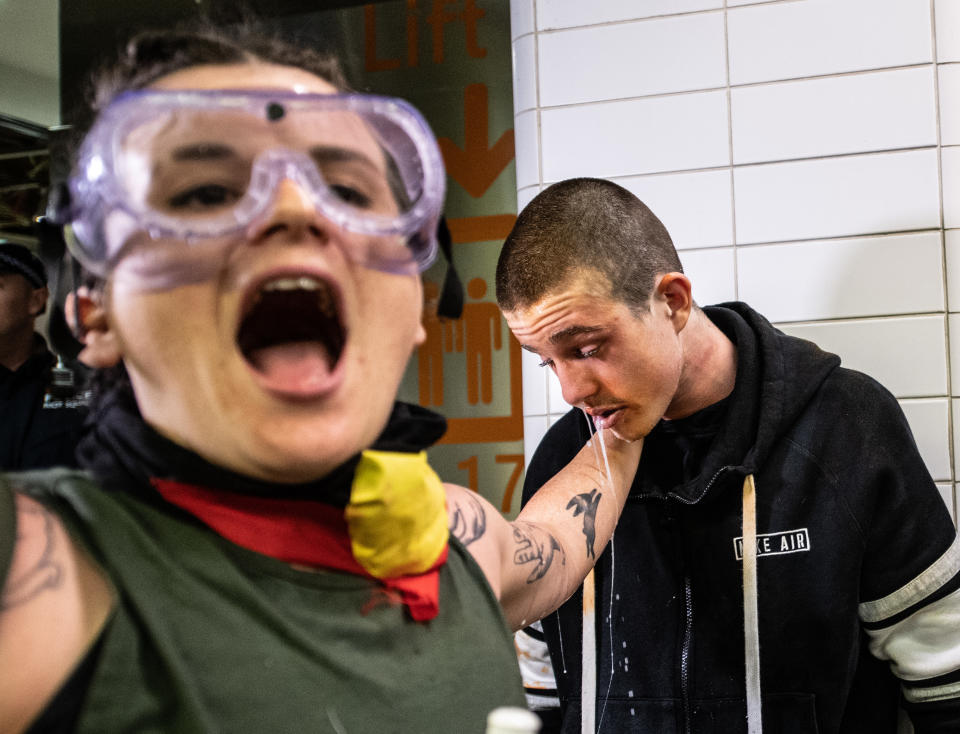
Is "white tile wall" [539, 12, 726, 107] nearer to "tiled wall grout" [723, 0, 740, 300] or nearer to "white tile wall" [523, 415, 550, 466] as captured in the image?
"tiled wall grout" [723, 0, 740, 300]

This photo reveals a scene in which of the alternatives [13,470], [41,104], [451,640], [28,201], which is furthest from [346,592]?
[41,104]

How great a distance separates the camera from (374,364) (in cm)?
58

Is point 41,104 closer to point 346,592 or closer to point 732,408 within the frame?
point 346,592

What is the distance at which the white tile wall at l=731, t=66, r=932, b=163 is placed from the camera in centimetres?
188

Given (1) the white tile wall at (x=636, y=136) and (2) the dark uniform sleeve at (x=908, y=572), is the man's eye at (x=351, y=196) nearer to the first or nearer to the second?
(2) the dark uniform sleeve at (x=908, y=572)

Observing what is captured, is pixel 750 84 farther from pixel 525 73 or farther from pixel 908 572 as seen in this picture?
pixel 908 572

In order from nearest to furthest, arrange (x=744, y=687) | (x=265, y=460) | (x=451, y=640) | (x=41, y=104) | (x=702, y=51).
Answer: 1. (x=265, y=460)
2. (x=451, y=640)
3. (x=41, y=104)
4. (x=744, y=687)
5. (x=702, y=51)

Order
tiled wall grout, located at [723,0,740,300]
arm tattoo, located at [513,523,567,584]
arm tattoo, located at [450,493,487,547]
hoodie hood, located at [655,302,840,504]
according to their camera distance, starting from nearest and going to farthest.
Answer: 1. arm tattoo, located at [450,493,487,547]
2. arm tattoo, located at [513,523,567,584]
3. hoodie hood, located at [655,302,840,504]
4. tiled wall grout, located at [723,0,740,300]

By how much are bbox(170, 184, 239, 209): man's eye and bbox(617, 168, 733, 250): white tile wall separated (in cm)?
161

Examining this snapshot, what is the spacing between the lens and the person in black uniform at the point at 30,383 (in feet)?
1.85

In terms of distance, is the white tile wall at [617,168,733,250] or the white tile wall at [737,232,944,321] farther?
the white tile wall at [617,168,733,250]

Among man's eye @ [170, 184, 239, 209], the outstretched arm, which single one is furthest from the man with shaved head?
man's eye @ [170, 184, 239, 209]

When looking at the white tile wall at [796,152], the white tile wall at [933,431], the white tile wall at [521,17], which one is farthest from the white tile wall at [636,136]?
the white tile wall at [933,431]

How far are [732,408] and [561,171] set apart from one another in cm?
76
